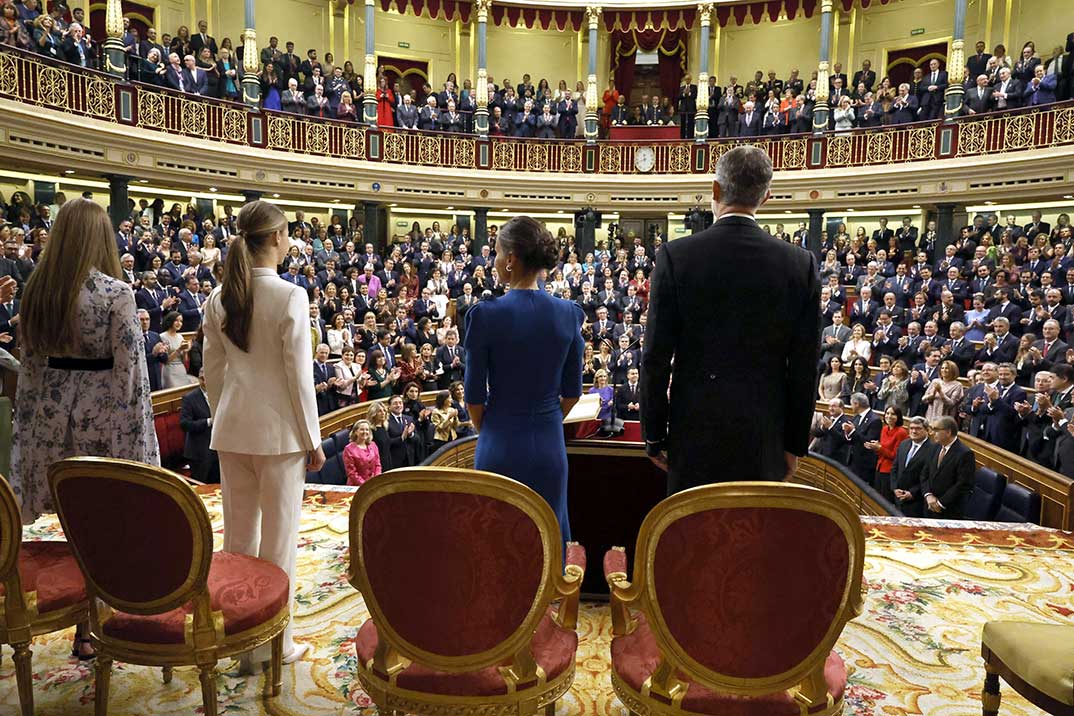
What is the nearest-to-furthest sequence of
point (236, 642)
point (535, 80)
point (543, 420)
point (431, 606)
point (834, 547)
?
point (834, 547), point (431, 606), point (236, 642), point (543, 420), point (535, 80)

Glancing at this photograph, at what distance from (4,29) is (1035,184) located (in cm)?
1509

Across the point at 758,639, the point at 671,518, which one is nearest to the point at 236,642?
the point at 671,518

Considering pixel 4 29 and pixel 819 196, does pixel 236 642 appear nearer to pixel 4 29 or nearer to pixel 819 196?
pixel 4 29

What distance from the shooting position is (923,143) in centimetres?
1316

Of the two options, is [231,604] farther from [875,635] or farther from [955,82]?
[955,82]

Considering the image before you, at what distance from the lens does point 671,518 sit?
1.58m

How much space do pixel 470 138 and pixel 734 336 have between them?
560 inches

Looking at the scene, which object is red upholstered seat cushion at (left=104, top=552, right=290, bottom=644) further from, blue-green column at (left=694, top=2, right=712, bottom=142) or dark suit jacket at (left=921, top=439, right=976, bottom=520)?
blue-green column at (left=694, top=2, right=712, bottom=142)

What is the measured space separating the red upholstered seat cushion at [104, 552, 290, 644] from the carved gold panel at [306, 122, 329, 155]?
13005 millimetres

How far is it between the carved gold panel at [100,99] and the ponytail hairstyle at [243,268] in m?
10.8

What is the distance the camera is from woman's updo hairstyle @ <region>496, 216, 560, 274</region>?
6.87 feet

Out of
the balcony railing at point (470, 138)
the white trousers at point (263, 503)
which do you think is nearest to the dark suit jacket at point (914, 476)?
the white trousers at point (263, 503)

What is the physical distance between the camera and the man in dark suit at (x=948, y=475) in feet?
15.2

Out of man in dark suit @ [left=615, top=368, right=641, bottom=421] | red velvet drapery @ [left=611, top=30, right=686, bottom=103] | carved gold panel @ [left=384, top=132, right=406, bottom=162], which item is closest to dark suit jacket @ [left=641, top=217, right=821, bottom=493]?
man in dark suit @ [left=615, top=368, right=641, bottom=421]
